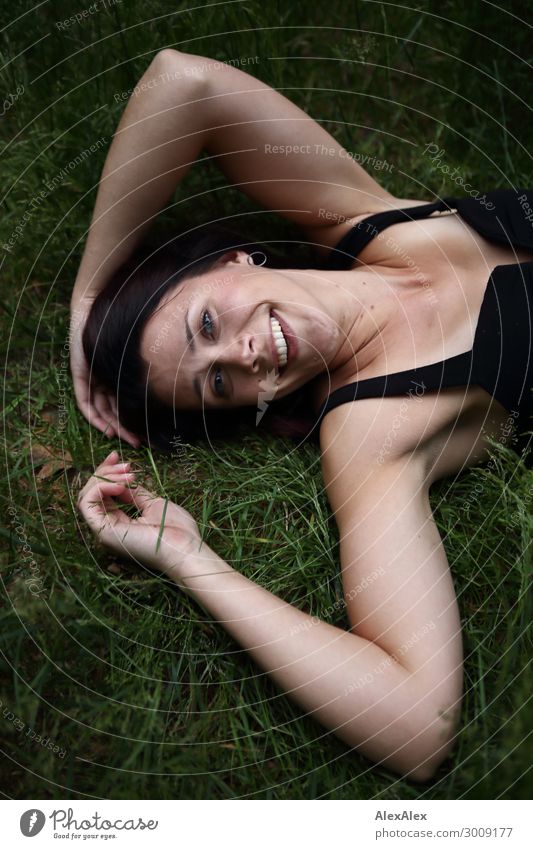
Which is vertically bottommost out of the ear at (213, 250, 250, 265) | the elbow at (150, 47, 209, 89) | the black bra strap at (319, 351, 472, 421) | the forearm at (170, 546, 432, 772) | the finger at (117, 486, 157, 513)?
the forearm at (170, 546, 432, 772)

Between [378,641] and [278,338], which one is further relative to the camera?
[278,338]

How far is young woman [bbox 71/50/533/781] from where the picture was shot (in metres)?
2.16

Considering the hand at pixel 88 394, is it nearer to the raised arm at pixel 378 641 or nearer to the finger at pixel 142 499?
the finger at pixel 142 499

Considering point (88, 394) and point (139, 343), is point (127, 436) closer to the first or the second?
point (88, 394)

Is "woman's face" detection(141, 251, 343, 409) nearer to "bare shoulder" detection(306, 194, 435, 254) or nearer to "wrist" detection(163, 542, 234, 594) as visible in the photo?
"bare shoulder" detection(306, 194, 435, 254)

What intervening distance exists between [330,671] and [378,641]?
0.57 ft

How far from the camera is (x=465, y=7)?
3.14 metres

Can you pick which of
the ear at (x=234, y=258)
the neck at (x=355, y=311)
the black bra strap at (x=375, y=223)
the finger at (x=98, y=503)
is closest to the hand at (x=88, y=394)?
the finger at (x=98, y=503)

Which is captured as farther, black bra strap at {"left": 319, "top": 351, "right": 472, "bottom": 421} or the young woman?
black bra strap at {"left": 319, "top": 351, "right": 472, "bottom": 421}

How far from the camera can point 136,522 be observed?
2.48 meters

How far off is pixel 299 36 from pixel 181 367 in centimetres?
170
